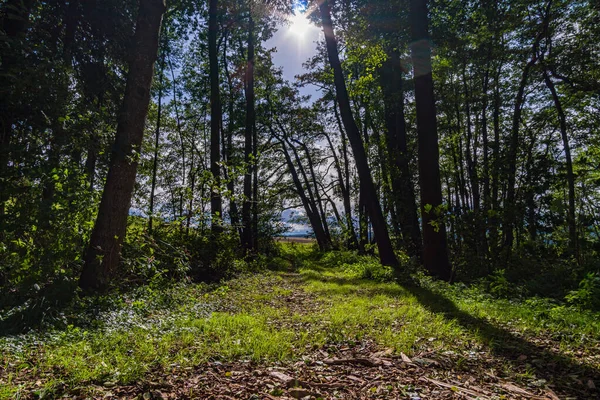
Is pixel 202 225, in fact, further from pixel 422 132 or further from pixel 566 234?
pixel 566 234

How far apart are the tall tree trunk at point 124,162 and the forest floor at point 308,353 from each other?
1.78 feet

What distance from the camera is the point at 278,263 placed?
1277 centimetres

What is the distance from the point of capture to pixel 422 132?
7.57 metres

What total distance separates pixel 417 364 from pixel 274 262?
10236 millimetres

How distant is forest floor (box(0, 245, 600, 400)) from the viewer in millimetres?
2309

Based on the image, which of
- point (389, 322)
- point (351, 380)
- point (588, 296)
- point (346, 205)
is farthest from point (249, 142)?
point (351, 380)

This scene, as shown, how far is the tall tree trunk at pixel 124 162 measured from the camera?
4523 millimetres

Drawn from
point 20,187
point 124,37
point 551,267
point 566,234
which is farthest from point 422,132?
point 20,187

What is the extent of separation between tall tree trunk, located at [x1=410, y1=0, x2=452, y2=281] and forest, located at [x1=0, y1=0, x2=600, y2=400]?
0.12 feet

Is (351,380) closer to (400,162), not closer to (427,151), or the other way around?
(427,151)

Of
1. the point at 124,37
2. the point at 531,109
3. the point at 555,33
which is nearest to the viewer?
the point at 124,37

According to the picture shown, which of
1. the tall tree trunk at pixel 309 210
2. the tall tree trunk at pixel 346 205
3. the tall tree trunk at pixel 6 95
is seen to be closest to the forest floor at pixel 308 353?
the tall tree trunk at pixel 6 95

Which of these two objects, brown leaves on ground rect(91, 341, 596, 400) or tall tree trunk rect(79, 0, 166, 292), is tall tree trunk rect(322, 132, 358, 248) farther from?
brown leaves on ground rect(91, 341, 596, 400)

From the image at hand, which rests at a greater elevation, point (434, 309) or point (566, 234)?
point (566, 234)
